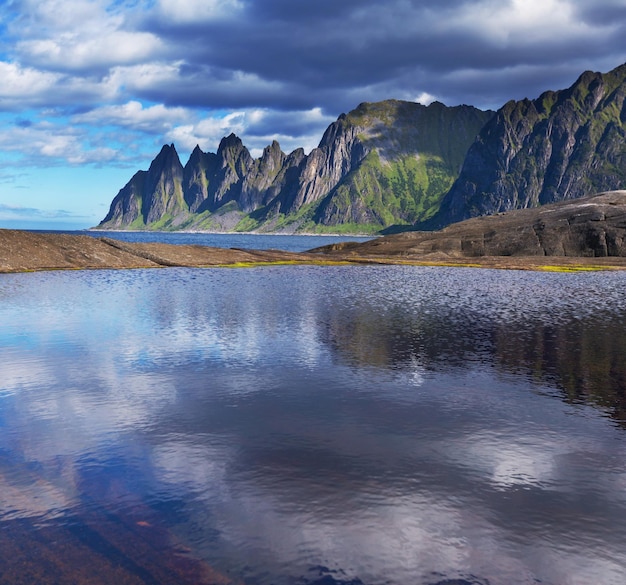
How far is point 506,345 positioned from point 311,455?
2432cm

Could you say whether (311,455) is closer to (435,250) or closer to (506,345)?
(506,345)

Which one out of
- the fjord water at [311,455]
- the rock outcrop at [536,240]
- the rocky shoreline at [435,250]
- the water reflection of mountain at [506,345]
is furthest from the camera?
the rock outcrop at [536,240]

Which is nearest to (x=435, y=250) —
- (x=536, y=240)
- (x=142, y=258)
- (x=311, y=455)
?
(x=536, y=240)

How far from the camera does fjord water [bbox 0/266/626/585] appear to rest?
14.0 m

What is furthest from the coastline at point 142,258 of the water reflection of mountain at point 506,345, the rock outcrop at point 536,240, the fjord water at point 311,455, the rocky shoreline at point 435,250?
the water reflection of mountain at point 506,345

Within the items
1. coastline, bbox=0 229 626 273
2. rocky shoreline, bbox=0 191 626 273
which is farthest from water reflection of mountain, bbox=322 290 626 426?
rocky shoreline, bbox=0 191 626 273

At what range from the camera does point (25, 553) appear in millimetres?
14094

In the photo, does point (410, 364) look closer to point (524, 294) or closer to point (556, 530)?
point (556, 530)

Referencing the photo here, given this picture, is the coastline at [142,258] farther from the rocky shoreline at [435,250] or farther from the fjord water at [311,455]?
the fjord water at [311,455]

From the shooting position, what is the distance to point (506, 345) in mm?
40562

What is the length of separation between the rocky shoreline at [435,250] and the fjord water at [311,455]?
7771cm

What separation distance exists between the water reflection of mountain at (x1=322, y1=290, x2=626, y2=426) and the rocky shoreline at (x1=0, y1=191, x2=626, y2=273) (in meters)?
77.7

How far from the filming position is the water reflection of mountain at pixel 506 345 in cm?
3144

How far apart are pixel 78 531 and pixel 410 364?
22.6 metres
